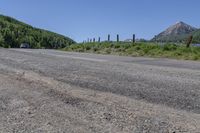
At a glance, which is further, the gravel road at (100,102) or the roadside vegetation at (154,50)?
the roadside vegetation at (154,50)

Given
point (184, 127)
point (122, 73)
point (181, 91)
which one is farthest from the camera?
point (122, 73)

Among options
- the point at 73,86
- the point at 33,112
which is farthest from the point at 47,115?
the point at 73,86

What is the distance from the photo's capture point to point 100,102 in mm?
7355

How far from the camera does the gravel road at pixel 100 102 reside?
5801 millimetres

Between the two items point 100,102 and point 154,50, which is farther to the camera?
point 154,50

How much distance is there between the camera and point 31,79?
10.5 m

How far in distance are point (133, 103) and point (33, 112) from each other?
176 cm

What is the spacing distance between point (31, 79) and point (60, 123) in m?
4.74

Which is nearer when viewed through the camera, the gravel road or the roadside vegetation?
the gravel road

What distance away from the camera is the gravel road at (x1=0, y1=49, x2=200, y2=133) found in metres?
5.80

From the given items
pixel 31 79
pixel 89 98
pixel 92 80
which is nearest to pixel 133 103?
pixel 89 98

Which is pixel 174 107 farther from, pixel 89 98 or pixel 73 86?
pixel 73 86

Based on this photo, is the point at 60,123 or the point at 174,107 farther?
the point at 174,107

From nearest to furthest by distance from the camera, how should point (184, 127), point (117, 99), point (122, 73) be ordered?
1. point (184, 127)
2. point (117, 99)
3. point (122, 73)
